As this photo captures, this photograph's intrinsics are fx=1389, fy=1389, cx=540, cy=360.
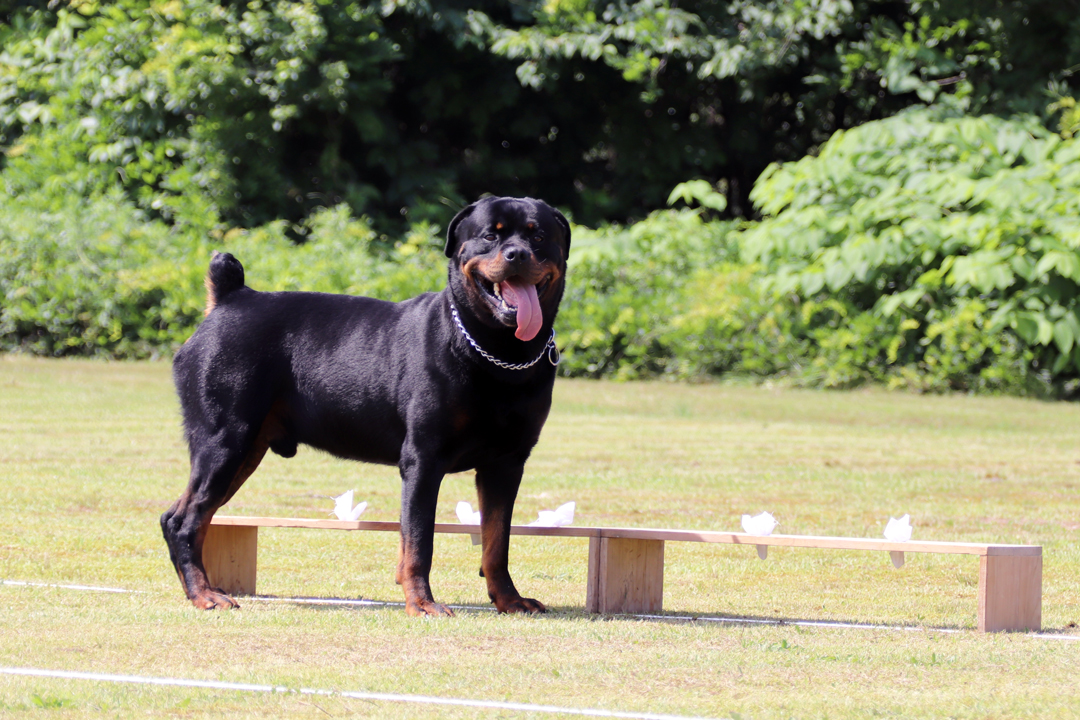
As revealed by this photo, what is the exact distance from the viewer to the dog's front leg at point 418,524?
5.79 m

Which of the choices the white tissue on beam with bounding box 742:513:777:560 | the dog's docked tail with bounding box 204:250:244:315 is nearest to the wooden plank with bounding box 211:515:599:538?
the white tissue on beam with bounding box 742:513:777:560

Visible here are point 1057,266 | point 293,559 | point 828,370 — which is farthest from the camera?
point 828,370

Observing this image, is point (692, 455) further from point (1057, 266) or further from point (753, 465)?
point (1057, 266)

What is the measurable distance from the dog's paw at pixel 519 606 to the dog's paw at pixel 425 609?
0.33 metres

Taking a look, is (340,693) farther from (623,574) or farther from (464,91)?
(464,91)

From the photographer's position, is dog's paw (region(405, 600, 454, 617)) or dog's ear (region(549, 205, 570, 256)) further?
dog's ear (region(549, 205, 570, 256))

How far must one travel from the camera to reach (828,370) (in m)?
17.8

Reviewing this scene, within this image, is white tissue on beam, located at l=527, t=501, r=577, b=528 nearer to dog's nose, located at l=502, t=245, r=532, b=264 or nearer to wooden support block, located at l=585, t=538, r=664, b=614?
wooden support block, located at l=585, t=538, r=664, b=614

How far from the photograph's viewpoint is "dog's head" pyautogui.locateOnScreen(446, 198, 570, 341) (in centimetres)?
563

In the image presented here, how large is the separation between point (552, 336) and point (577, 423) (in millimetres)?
8990

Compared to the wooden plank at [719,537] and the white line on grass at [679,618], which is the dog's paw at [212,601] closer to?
the white line on grass at [679,618]

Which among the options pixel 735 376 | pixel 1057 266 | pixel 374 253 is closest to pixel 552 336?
pixel 1057 266

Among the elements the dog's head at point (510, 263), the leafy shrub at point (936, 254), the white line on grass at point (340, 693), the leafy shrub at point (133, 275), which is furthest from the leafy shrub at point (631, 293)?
the white line on grass at point (340, 693)

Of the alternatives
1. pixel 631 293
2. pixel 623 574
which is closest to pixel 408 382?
A: pixel 623 574
